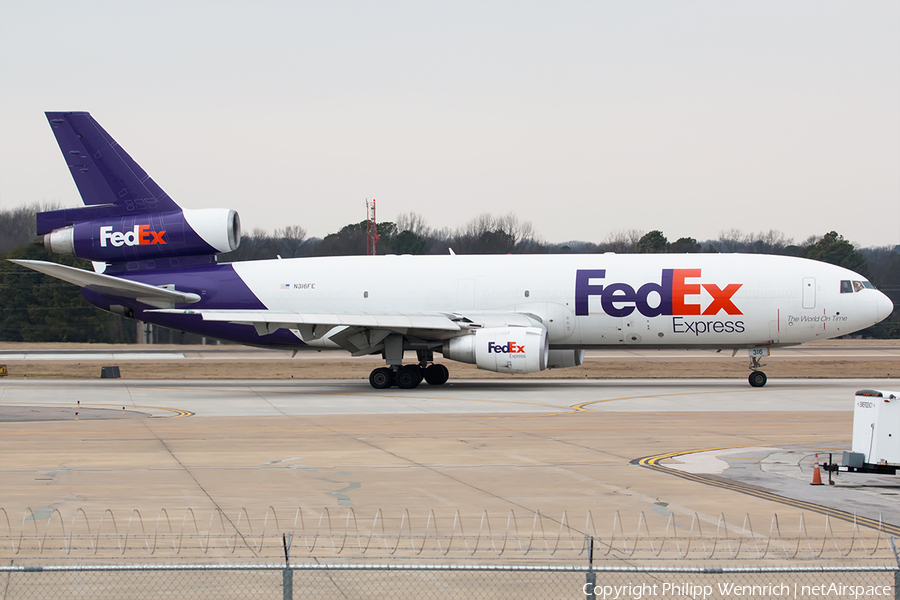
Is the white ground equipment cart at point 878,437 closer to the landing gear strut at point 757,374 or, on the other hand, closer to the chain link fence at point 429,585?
the chain link fence at point 429,585

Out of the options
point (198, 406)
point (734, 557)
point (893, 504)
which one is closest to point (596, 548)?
point (734, 557)

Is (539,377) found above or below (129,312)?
below

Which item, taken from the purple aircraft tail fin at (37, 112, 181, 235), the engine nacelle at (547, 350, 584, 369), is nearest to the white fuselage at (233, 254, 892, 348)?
the engine nacelle at (547, 350, 584, 369)

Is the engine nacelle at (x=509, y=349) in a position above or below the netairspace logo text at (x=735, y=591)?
above

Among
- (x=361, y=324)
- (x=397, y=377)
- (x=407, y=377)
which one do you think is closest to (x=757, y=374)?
(x=407, y=377)

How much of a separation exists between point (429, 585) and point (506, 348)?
24545mm

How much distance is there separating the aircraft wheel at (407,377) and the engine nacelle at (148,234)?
9.29 m

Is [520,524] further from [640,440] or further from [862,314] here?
[862,314]

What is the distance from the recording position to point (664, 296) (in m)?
35.3

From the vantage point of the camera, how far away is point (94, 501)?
13.5m

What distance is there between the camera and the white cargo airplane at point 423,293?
115 feet

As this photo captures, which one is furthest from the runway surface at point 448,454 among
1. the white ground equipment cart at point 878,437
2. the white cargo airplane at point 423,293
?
the white cargo airplane at point 423,293

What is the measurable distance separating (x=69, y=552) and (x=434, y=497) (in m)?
5.35

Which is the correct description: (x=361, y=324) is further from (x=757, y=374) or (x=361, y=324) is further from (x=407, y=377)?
(x=757, y=374)
